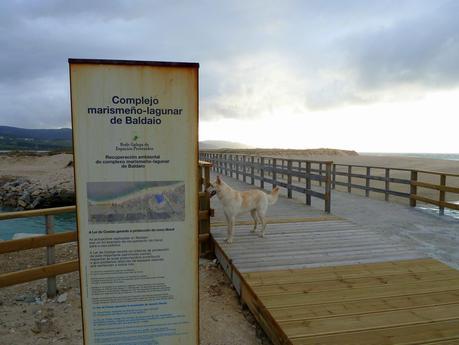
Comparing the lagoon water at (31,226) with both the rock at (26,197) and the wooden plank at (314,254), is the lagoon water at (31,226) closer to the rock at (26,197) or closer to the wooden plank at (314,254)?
the rock at (26,197)

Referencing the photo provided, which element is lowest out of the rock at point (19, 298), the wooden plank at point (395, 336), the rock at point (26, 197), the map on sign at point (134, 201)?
the rock at point (26, 197)

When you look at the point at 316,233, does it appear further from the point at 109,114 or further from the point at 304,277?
the point at 109,114

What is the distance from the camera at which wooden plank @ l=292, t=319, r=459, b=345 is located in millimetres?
2619

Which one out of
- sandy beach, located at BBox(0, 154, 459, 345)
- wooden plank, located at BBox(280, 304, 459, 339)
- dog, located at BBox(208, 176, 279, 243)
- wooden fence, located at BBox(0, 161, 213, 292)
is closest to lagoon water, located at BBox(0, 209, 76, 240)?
sandy beach, located at BBox(0, 154, 459, 345)

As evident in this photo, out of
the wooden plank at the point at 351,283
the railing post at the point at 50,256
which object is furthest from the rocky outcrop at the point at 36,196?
the wooden plank at the point at 351,283

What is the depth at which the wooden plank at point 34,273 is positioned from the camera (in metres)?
3.88

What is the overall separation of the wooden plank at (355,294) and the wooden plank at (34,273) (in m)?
2.28

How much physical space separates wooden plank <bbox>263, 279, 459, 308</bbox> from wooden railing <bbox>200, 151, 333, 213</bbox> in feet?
13.3

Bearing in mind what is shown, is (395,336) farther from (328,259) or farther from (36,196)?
(36,196)

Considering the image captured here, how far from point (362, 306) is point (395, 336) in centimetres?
49

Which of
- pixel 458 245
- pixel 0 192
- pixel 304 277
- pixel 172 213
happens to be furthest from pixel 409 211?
pixel 0 192

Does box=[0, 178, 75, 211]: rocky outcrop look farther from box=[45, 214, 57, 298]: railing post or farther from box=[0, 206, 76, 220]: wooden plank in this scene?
box=[0, 206, 76, 220]: wooden plank

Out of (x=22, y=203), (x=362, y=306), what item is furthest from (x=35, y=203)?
(x=362, y=306)

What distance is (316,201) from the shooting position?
32.2 ft
